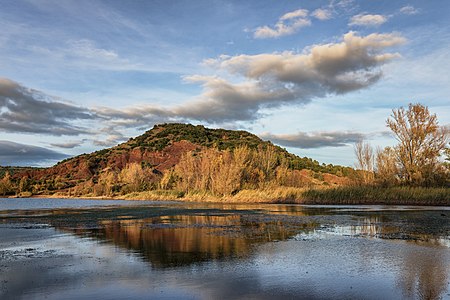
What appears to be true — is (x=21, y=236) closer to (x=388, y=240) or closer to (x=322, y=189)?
(x=388, y=240)

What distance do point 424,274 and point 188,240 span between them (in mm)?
8585

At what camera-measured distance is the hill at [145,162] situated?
106125mm

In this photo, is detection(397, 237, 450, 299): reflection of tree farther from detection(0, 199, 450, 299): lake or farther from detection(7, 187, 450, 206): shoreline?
detection(7, 187, 450, 206): shoreline

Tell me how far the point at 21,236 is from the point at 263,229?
1089 centimetres

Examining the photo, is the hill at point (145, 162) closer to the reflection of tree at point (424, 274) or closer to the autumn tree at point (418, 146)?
the autumn tree at point (418, 146)

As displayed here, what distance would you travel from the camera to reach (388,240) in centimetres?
1514

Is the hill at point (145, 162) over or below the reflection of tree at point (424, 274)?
over

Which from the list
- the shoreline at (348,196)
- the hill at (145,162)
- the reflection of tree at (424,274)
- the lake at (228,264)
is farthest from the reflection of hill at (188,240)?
the hill at (145,162)

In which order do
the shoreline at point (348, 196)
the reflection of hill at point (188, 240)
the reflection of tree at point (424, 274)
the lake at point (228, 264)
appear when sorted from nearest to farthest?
the reflection of tree at point (424, 274), the lake at point (228, 264), the reflection of hill at point (188, 240), the shoreline at point (348, 196)

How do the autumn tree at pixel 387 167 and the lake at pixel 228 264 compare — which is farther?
the autumn tree at pixel 387 167

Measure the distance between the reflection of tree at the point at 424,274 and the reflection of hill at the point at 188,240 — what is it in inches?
185

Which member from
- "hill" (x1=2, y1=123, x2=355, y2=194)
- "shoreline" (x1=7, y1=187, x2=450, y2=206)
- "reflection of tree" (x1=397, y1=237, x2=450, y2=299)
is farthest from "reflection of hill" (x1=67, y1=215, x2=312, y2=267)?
"hill" (x1=2, y1=123, x2=355, y2=194)

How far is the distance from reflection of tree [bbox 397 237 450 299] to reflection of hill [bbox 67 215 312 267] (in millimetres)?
4703

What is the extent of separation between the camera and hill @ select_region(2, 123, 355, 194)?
10612 centimetres
